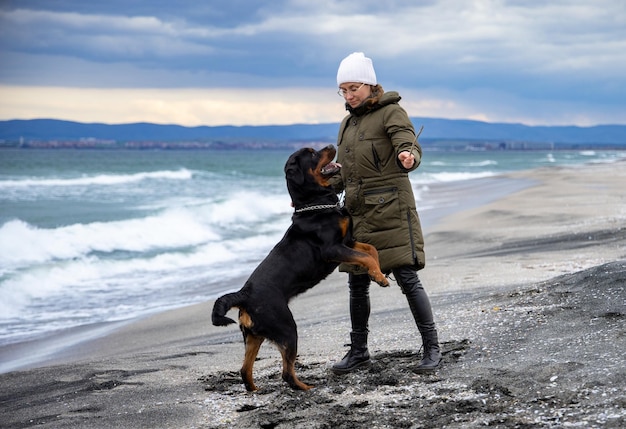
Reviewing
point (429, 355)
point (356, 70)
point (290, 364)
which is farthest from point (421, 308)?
point (356, 70)

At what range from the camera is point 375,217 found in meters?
4.93

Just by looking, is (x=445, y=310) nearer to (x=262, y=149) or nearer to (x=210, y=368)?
(x=210, y=368)

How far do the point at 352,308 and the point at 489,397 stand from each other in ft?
4.50

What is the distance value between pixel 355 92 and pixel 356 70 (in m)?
0.15

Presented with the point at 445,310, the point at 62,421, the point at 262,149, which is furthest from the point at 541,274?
the point at 262,149

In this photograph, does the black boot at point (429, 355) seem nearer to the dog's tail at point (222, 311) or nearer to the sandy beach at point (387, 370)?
the sandy beach at point (387, 370)

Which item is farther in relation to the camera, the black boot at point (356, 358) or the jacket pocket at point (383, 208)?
the black boot at point (356, 358)

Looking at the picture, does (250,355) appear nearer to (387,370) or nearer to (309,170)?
(387,370)

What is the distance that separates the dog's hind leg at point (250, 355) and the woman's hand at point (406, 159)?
4.66 feet

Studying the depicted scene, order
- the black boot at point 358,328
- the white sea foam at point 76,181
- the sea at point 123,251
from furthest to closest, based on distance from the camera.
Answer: the white sea foam at point 76,181 < the sea at point 123,251 < the black boot at point 358,328

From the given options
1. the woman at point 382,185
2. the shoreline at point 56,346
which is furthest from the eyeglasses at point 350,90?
the shoreline at point 56,346

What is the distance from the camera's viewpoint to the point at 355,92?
197 inches

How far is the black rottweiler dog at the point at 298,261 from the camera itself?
4805 mm

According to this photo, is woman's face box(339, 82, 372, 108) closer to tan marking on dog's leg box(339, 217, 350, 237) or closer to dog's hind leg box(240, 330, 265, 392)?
tan marking on dog's leg box(339, 217, 350, 237)
